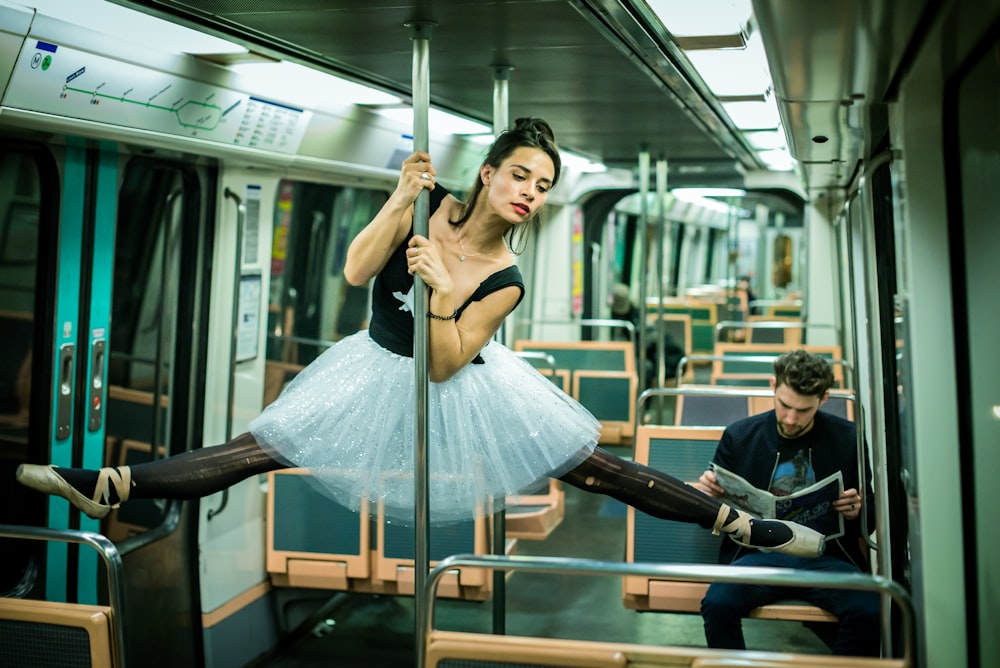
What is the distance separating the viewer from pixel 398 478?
3.17m

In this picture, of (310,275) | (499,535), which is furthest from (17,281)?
(310,275)

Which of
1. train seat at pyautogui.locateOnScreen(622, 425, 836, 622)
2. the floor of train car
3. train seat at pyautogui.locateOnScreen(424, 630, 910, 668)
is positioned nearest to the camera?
train seat at pyautogui.locateOnScreen(424, 630, 910, 668)

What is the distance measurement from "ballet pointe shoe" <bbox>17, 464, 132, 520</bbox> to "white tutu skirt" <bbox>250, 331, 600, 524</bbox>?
401 millimetres

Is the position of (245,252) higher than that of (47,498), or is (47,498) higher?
(245,252)

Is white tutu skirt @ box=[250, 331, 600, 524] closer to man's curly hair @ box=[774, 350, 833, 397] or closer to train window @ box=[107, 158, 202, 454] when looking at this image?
man's curly hair @ box=[774, 350, 833, 397]

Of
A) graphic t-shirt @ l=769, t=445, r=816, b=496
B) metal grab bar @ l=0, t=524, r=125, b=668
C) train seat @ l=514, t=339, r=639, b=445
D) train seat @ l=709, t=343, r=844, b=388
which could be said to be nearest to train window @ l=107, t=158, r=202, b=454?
metal grab bar @ l=0, t=524, r=125, b=668

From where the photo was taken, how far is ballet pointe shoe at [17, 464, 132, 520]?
3.02m

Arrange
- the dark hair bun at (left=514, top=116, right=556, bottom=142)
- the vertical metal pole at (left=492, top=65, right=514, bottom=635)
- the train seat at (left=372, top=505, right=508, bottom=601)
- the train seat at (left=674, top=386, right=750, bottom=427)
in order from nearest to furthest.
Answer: the dark hair bun at (left=514, top=116, right=556, bottom=142), the vertical metal pole at (left=492, top=65, right=514, bottom=635), the train seat at (left=372, top=505, right=508, bottom=601), the train seat at (left=674, top=386, right=750, bottom=427)

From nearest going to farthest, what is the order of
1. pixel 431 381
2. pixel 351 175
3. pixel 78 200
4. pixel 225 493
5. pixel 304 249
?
pixel 431 381
pixel 78 200
pixel 225 493
pixel 351 175
pixel 304 249

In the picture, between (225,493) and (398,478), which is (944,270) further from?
(225,493)

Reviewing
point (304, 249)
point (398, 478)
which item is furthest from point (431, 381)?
point (304, 249)

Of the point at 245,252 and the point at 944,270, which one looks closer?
the point at 944,270

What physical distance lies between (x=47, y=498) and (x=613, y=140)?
423 centimetres

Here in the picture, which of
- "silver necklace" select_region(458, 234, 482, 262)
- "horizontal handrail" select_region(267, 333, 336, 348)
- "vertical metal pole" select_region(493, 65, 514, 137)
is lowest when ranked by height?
"horizontal handrail" select_region(267, 333, 336, 348)
